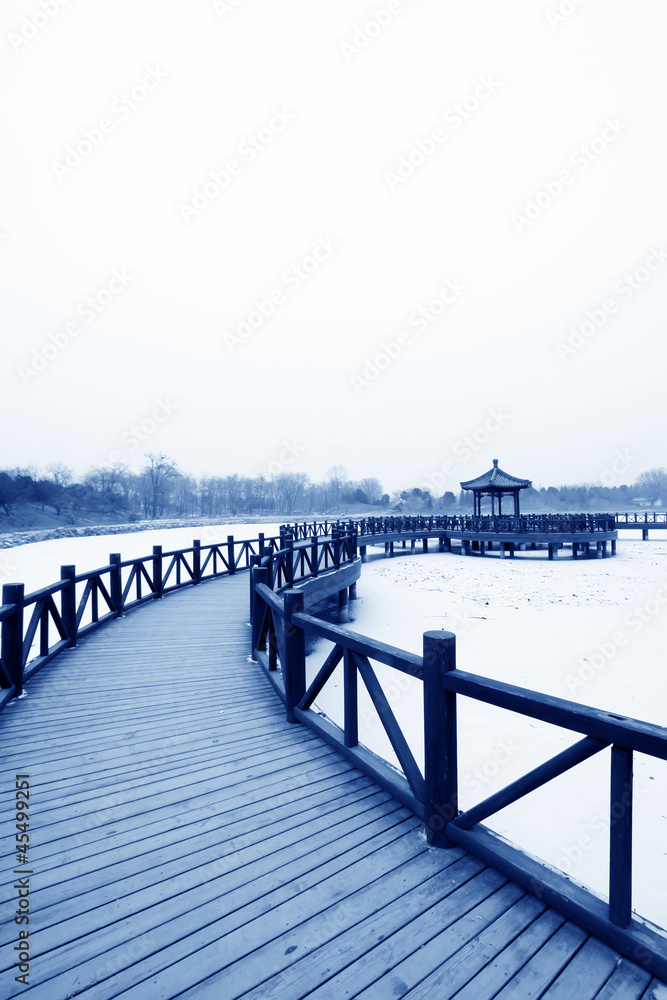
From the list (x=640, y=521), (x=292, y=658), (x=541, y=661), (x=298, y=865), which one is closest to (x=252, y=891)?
(x=298, y=865)

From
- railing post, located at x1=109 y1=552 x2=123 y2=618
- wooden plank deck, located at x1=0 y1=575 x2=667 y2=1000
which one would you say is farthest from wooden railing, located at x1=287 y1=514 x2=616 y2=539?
wooden plank deck, located at x1=0 y1=575 x2=667 y2=1000

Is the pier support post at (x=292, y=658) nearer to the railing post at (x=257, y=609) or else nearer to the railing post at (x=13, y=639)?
the railing post at (x=257, y=609)

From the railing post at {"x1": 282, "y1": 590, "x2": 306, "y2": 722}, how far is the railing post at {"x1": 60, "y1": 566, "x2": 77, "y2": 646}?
157 inches

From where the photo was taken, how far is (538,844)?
17.8 ft

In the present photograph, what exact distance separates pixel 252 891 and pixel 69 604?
5.79 meters

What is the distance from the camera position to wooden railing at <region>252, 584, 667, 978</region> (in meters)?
2.04

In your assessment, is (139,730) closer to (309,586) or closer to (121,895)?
(121,895)

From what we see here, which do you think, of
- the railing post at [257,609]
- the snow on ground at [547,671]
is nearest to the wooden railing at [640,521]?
the snow on ground at [547,671]

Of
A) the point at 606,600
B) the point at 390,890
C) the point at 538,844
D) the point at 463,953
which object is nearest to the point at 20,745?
the point at 390,890

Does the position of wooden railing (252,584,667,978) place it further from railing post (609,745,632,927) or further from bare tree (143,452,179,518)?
bare tree (143,452,179,518)

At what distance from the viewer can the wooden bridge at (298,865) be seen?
2.00 m

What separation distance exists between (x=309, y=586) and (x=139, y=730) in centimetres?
680

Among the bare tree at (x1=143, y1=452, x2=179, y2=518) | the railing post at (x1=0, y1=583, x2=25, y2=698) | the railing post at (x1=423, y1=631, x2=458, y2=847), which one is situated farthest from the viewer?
the bare tree at (x1=143, y1=452, x2=179, y2=518)

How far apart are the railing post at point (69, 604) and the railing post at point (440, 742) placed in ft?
19.6
